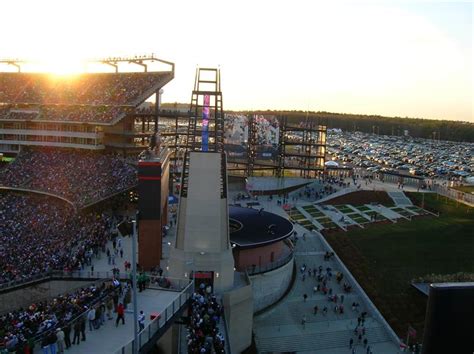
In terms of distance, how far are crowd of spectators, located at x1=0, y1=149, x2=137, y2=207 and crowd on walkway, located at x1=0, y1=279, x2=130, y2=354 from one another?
19.0 m

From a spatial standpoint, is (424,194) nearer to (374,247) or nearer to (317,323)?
(374,247)

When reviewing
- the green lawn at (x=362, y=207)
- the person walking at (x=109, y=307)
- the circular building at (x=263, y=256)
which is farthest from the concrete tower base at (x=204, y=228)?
the green lawn at (x=362, y=207)

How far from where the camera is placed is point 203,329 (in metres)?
18.1

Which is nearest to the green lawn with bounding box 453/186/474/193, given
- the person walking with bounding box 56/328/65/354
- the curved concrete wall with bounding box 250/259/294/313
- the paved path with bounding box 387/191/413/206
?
the paved path with bounding box 387/191/413/206

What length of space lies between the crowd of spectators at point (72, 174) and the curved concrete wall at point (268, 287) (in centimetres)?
1455

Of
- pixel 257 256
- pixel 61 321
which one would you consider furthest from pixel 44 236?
pixel 61 321

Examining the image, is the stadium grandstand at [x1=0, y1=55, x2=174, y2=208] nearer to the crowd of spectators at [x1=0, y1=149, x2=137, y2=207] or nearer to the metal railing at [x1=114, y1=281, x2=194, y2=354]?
the crowd of spectators at [x1=0, y1=149, x2=137, y2=207]

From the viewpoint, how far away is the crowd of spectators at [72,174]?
132 feet

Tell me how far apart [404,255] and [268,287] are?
13.6 metres

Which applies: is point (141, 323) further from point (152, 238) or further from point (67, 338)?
point (152, 238)

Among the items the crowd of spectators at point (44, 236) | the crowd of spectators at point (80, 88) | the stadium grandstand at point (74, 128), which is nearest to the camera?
the crowd of spectators at point (44, 236)

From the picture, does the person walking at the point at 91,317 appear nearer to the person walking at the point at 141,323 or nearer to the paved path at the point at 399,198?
the person walking at the point at 141,323

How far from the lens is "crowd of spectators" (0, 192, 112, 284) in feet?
92.2

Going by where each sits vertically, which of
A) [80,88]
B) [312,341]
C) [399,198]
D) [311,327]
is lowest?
[312,341]
